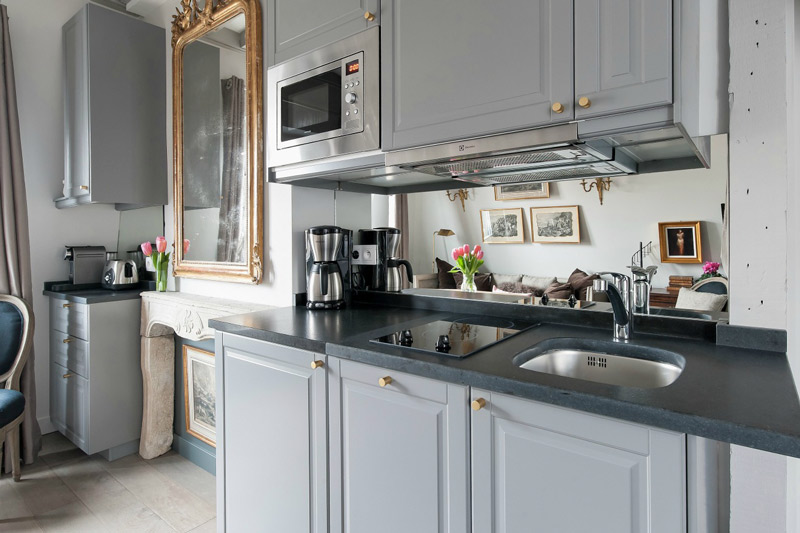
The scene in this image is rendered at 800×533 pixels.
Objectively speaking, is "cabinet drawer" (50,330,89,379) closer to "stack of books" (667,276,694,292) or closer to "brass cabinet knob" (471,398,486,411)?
"brass cabinet knob" (471,398,486,411)

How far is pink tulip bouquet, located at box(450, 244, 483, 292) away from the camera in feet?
6.26

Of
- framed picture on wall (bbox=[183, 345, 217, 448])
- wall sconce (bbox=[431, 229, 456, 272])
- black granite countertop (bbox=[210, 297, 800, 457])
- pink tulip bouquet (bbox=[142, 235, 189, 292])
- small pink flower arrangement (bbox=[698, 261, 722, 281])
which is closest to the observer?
black granite countertop (bbox=[210, 297, 800, 457])

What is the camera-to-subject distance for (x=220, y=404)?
1.89 m

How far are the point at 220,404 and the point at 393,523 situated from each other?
3.07ft

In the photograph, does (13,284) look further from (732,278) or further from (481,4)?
(732,278)

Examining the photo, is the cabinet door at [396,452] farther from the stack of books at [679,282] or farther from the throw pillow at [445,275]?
the stack of books at [679,282]

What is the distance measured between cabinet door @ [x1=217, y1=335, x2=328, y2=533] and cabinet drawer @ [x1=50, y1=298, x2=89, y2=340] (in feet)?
4.93

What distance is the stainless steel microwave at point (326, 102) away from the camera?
68.7 inches

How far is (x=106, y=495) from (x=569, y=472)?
2.55 meters

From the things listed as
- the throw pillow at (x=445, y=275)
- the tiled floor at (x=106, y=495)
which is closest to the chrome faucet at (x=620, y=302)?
the throw pillow at (x=445, y=275)

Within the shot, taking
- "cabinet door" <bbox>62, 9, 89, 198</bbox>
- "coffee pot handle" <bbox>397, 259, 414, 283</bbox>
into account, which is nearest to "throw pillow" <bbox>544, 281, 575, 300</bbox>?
"coffee pot handle" <bbox>397, 259, 414, 283</bbox>

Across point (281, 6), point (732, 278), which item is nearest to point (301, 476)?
point (732, 278)

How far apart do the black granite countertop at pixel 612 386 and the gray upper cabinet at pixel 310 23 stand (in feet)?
3.74

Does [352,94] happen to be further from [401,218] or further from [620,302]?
[620,302]
